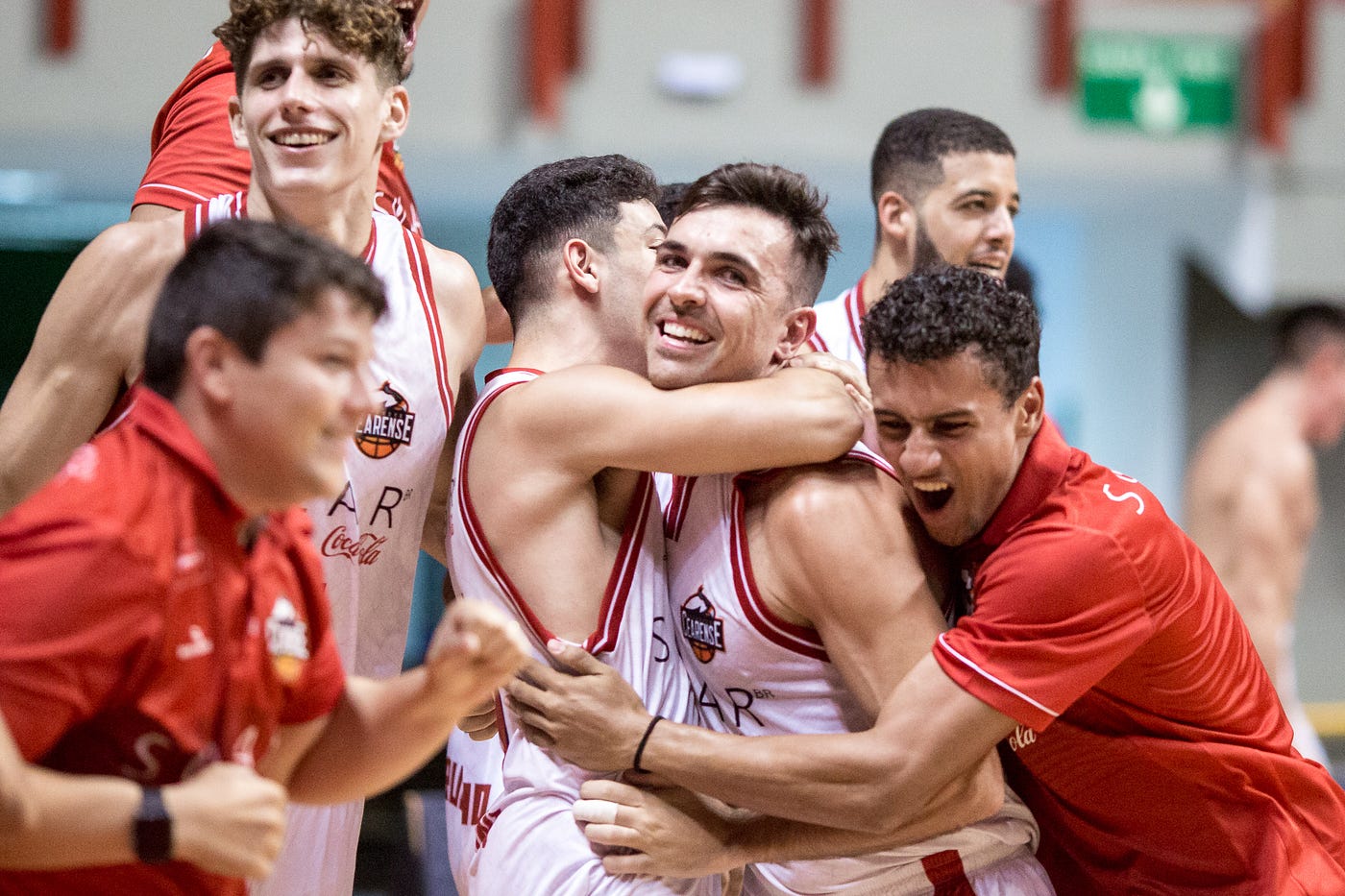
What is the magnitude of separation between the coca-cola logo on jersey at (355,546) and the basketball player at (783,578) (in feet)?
2.38

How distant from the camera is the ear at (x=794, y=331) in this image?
336 cm

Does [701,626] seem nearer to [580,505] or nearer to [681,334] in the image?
[580,505]

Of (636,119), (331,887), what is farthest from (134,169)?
(331,887)

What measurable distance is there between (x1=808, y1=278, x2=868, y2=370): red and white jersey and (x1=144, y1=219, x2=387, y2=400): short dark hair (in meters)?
2.55

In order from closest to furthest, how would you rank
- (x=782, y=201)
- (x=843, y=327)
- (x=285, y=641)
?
(x=285, y=641) → (x=782, y=201) → (x=843, y=327)

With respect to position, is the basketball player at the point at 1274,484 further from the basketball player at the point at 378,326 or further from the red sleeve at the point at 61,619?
the red sleeve at the point at 61,619

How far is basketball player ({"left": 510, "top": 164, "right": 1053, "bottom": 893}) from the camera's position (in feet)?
9.54

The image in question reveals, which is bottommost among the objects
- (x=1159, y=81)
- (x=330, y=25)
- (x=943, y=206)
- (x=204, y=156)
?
(x=943, y=206)

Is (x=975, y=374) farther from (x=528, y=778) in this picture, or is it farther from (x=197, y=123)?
(x=197, y=123)

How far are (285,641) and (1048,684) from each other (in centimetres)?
145

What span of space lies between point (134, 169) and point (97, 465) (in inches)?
348

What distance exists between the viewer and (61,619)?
1.83m

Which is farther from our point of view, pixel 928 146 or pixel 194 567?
pixel 928 146

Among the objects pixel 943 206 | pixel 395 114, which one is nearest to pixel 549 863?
pixel 395 114
